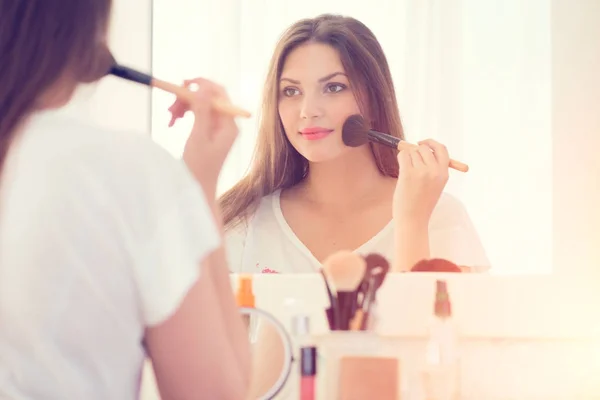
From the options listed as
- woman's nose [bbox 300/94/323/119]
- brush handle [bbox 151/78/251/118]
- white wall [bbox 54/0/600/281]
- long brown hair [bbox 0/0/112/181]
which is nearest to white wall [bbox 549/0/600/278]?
white wall [bbox 54/0/600/281]

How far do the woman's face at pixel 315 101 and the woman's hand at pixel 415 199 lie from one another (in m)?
0.10

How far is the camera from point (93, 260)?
0.54 m

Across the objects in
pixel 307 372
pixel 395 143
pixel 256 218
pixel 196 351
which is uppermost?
pixel 395 143

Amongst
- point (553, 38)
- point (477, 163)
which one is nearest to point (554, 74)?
point (553, 38)

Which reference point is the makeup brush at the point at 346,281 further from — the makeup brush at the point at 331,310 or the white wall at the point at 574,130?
the white wall at the point at 574,130

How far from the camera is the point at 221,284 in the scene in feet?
2.16

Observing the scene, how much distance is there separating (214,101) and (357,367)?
0.44 m

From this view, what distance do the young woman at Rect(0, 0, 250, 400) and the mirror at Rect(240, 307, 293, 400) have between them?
399 millimetres

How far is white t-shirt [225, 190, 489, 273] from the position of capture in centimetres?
100

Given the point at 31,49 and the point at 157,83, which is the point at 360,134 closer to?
the point at 157,83

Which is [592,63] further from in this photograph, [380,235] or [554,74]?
[380,235]

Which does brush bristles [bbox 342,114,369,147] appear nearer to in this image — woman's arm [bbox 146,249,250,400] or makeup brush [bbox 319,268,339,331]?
makeup brush [bbox 319,268,339,331]

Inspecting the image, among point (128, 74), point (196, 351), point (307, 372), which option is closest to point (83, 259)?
point (196, 351)

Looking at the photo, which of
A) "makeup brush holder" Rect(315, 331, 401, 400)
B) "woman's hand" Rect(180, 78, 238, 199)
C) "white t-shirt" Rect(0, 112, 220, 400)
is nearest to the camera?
"white t-shirt" Rect(0, 112, 220, 400)
